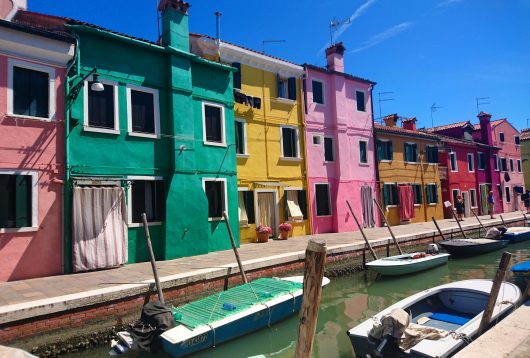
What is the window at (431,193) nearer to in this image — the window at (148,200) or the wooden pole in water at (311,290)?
the window at (148,200)

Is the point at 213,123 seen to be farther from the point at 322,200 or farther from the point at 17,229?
the point at 322,200

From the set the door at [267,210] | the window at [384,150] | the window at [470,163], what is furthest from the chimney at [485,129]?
the door at [267,210]

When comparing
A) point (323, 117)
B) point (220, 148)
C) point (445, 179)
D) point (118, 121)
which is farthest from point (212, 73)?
point (445, 179)

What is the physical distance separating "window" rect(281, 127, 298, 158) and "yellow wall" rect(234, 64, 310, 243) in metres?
0.27

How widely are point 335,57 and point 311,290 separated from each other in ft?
63.2

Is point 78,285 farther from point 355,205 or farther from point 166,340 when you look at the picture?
point 355,205

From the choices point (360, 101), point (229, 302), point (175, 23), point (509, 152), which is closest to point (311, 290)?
point (229, 302)

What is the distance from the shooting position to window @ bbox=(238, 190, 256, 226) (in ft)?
49.8

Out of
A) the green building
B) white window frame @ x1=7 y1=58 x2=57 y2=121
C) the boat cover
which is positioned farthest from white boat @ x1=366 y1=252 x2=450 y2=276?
white window frame @ x1=7 y1=58 x2=57 y2=121

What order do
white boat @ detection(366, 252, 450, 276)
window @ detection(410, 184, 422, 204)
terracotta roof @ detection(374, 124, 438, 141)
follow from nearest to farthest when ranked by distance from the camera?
white boat @ detection(366, 252, 450, 276) < terracotta roof @ detection(374, 124, 438, 141) < window @ detection(410, 184, 422, 204)

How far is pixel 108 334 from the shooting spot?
7207mm

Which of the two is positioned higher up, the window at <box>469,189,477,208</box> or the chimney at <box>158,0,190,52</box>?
the chimney at <box>158,0,190,52</box>

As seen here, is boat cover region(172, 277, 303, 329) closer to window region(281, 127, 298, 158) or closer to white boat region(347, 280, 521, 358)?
white boat region(347, 280, 521, 358)

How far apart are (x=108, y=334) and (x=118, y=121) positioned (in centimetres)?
650
